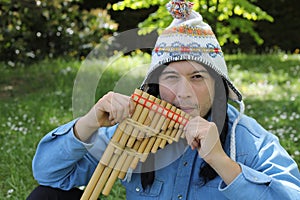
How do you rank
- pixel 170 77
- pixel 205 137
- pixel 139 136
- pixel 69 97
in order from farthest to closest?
pixel 69 97, pixel 170 77, pixel 139 136, pixel 205 137

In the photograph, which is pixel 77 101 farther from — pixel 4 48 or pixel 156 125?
pixel 4 48

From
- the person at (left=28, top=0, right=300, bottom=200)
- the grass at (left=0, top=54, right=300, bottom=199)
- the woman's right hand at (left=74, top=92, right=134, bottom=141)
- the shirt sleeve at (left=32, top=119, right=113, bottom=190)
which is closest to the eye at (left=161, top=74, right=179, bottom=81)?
the person at (left=28, top=0, right=300, bottom=200)

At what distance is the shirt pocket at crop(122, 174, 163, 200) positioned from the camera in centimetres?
250

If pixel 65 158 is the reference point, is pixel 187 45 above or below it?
above

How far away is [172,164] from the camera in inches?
98.6

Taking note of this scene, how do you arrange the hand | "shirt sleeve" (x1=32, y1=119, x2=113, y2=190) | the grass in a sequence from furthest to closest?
the grass → "shirt sleeve" (x1=32, y1=119, x2=113, y2=190) → the hand

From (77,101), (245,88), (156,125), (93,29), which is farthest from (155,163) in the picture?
(93,29)

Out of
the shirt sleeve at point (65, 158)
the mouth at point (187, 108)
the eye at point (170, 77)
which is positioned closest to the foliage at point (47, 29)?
the shirt sleeve at point (65, 158)

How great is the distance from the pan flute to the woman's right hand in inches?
1.4

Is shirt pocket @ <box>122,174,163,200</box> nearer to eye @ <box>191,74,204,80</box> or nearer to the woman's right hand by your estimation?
the woman's right hand

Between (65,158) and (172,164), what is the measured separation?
49 centimetres

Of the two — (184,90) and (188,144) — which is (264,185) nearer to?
(188,144)

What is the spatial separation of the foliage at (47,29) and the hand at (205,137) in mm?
6788

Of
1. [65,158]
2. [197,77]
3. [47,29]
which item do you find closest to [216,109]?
[197,77]
